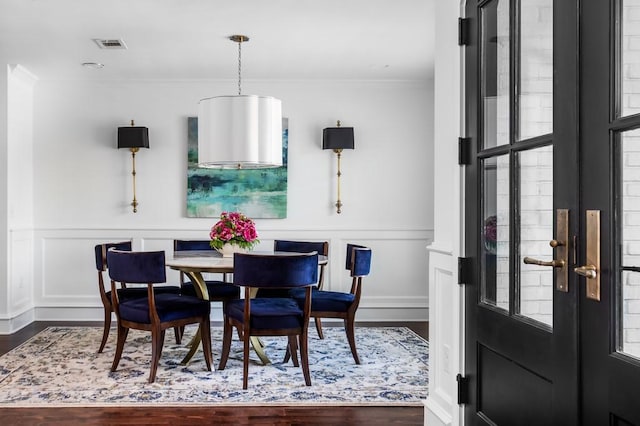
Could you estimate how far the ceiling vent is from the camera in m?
4.52

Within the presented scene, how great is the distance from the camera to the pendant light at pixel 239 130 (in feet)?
13.9

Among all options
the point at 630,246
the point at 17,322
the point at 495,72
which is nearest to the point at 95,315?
the point at 17,322

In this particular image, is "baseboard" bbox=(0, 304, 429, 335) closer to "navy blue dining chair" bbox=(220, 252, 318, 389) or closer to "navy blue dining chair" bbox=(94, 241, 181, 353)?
"navy blue dining chair" bbox=(94, 241, 181, 353)

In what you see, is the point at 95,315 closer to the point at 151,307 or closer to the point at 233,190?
the point at 233,190

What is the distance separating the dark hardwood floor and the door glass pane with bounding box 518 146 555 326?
149 cm

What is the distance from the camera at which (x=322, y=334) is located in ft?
16.8

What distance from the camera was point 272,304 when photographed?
12.7ft

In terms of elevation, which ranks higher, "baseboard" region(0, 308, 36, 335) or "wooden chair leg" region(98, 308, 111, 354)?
"wooden chair leg" region(98, 308, 111, 354)

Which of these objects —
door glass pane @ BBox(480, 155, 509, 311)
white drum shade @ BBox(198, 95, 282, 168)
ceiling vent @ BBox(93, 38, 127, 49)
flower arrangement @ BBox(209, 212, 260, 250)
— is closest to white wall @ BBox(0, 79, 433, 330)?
ceiling vent @ BBox(93, 38, 127, 49)

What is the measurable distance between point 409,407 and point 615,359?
6.70 feet

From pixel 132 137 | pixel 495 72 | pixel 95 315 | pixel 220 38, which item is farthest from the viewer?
pixel 95 315

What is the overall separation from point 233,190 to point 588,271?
4670 millimetres

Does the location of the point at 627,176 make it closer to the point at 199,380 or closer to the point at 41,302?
the point at 199,380

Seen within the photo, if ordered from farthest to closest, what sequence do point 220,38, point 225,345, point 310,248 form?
1. point 310,248
2. point 220,38
3. point 225,345
